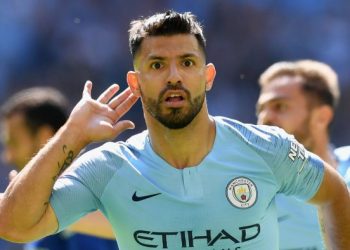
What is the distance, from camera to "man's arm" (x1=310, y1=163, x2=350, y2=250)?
4129mm

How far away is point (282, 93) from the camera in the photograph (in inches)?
257

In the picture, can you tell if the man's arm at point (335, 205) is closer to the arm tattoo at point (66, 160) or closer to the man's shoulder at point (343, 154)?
the arm tattoo at point (66, 160)

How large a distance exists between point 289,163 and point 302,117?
8.56 feet

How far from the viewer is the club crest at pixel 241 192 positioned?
391cm

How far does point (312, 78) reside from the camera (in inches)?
269

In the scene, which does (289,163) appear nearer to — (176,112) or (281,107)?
(176,112)

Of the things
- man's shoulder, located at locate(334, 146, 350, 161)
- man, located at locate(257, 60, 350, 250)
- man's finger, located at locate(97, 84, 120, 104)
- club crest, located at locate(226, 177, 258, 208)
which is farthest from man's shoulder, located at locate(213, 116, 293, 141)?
man's shoulder, located at locate(334, 146, 350, 161)

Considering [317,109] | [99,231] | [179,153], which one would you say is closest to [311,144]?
[317,109]

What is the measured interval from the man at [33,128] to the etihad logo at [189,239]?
2.46m

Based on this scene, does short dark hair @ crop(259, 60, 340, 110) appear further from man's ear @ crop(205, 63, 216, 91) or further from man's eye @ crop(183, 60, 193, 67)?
man's eye @ crop(183, 60, 193, 67)

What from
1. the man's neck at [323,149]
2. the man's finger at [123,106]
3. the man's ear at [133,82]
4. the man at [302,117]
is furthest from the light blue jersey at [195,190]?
the man's neck at [323,149]

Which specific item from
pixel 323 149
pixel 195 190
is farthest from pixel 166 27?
pixel 323 149

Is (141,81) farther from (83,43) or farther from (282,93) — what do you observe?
(83,43)

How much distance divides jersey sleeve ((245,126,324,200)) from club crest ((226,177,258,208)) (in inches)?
5.2
